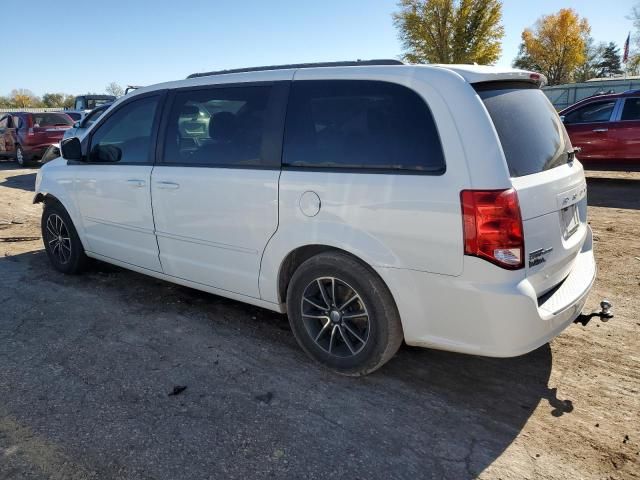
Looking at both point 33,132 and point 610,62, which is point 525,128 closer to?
point 33,132

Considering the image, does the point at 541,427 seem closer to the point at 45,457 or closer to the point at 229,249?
the point at 229,249

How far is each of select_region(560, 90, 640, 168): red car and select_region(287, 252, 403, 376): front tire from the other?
9035mm

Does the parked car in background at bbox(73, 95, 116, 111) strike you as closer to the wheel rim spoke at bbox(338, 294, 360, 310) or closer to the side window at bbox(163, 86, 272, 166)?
the side window at bbox(163, 86, 272, 166)

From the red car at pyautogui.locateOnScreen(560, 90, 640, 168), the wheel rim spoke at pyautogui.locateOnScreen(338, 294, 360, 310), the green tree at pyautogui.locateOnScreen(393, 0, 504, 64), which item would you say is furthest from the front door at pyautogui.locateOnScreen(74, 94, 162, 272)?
the green tree at pyautogui.locateOnScreen(393, 0, 504, 64)

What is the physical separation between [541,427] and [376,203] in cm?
150

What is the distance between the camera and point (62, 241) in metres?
5.31

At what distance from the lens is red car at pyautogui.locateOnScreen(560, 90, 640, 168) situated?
397 inches

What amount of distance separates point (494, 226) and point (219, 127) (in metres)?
2.13

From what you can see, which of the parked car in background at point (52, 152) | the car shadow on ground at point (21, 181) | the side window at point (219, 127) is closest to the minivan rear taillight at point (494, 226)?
the side window at point (219, 127)

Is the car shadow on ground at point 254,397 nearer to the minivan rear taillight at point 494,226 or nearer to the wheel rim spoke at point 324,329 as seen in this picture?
the wheel rim spoke at point 324,329

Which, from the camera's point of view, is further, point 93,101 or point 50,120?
point 93,101

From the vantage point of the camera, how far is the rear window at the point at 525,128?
2.75m

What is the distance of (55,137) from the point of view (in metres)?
15.3

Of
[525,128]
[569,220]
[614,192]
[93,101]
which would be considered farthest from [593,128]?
[93,101]
